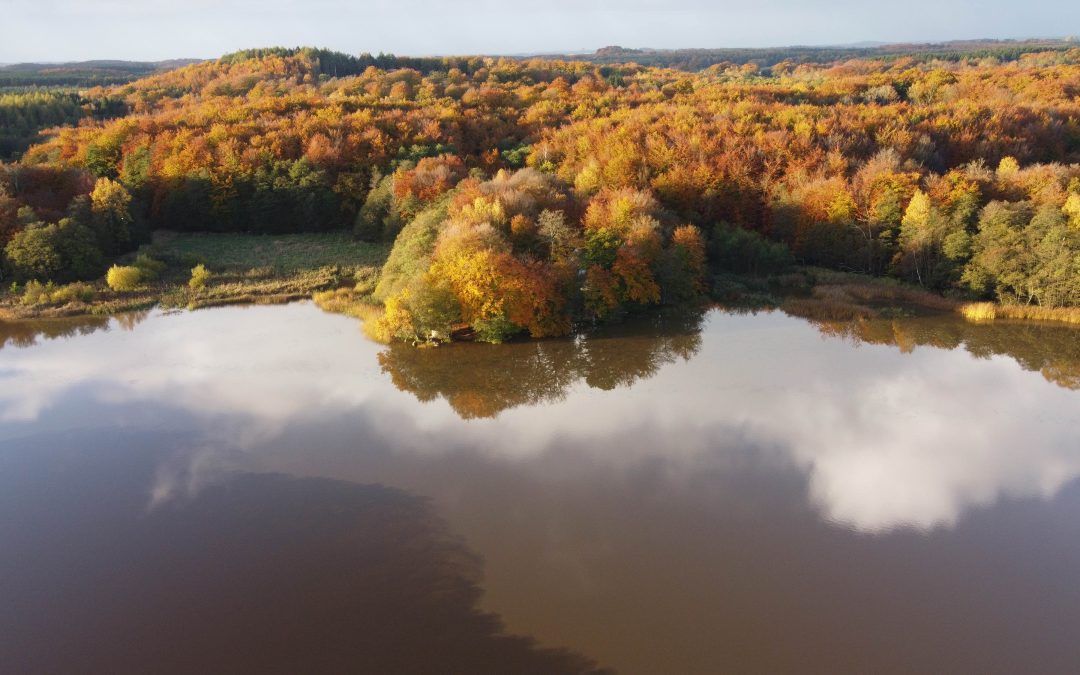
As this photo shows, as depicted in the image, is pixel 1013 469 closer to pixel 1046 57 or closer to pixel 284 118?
pixel 284 118

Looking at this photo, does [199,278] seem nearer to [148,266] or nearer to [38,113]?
[148,266]

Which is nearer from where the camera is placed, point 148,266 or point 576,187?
point 148,266

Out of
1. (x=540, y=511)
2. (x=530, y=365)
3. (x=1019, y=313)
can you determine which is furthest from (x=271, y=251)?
(x=1019, y=313)

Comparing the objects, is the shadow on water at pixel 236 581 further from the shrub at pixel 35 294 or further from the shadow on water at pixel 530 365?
the shrub at pixel 35 294

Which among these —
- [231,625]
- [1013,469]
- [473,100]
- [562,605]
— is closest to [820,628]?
[562,605]

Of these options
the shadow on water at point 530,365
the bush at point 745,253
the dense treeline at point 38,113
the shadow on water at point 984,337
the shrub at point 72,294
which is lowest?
the shadow on water at point 984,337

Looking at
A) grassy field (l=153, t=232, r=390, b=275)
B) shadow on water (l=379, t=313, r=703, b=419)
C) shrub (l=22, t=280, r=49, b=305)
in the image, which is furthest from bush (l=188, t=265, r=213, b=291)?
shadow on water (l=379, t=313, r=703, b=419)

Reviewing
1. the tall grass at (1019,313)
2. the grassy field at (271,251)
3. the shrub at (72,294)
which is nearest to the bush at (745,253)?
the tall grass at (1019,313)
